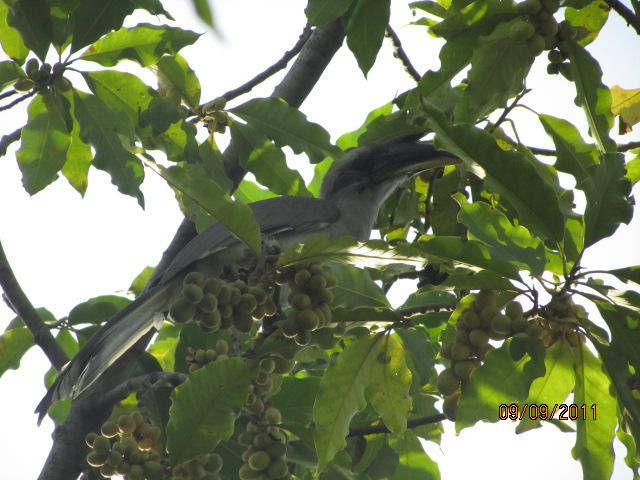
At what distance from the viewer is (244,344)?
3439mm

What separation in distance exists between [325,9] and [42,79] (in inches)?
53.7

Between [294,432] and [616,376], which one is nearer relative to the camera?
[616,376]

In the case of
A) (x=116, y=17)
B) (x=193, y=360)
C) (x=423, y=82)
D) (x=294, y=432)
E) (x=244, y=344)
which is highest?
(x=116, y=17)

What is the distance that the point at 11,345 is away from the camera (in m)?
3.67

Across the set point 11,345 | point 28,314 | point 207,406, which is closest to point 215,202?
point 207,406

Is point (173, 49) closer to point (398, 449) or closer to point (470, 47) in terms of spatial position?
point (470, 47)

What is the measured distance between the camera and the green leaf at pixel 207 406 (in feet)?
7.81

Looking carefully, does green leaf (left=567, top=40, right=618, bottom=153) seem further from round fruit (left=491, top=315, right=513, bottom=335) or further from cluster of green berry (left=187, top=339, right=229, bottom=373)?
cluster of green berry (left=187, top=339, right=229, bottom=373)

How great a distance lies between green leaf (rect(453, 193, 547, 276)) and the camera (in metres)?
2.38

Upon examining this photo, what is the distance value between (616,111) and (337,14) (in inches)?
59.9

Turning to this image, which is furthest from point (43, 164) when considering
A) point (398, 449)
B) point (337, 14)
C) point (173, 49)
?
A: point (398, 449)

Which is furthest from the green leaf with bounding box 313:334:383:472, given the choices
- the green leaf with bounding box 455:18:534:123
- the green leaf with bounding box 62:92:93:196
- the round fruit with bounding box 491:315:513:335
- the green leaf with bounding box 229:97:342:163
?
the green leaf with bounding box 62:92:93:196

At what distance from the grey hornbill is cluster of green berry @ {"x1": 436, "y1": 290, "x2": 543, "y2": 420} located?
1.35 m

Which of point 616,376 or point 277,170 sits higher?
point 277,170
